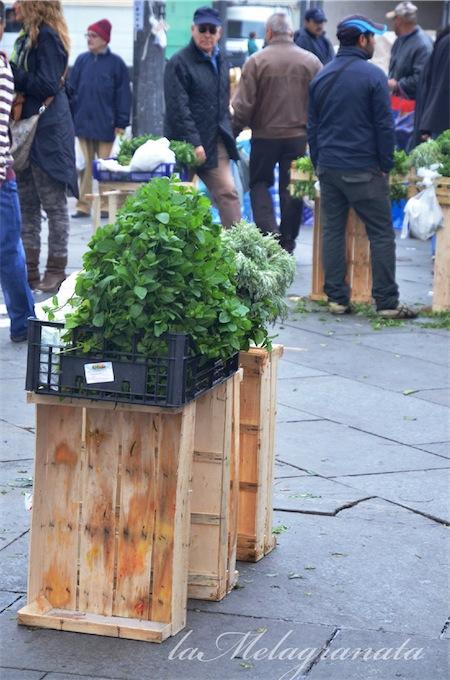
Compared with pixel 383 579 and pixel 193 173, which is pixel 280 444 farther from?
pixel 193 173

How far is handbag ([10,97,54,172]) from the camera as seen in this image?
9.01 meters

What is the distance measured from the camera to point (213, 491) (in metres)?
4.23

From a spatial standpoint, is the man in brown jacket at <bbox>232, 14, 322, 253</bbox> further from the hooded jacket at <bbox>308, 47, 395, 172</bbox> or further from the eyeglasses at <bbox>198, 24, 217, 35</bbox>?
the hooded jacket at <bbox>308, 47, 395, 172</bbox>

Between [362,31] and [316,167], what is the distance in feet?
3.38

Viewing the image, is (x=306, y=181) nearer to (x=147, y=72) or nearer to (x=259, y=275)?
(x=147, y=72)

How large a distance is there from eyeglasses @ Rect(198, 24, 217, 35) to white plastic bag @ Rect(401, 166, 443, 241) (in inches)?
89.6

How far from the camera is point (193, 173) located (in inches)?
424

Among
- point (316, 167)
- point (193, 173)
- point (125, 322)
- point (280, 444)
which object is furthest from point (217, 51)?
point (125, 322)

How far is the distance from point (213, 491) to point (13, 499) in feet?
4.13

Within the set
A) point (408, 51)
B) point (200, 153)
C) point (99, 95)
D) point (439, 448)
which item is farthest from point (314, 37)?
point (439, 448)

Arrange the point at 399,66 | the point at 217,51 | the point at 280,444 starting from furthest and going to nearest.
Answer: the point at 399,66, the point at 217,51, the point at 280,444

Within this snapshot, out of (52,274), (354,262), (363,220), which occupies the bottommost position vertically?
(52,274)

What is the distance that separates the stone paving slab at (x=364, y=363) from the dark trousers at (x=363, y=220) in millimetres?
755

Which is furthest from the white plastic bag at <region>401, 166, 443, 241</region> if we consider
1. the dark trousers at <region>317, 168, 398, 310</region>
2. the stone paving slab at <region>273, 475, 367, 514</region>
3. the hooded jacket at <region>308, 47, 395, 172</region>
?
the stone paving slab at <region>273, 475, 367, 514</region>
